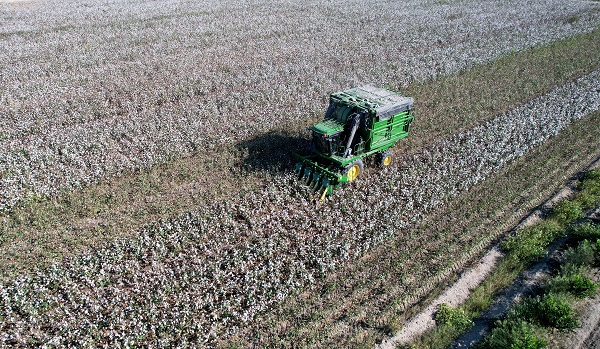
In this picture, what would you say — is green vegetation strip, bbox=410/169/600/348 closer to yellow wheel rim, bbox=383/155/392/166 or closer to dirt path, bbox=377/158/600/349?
dirt path, bbox=377/158/600/349

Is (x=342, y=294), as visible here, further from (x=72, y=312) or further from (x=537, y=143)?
(x=537, y=143)

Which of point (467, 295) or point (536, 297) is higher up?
point (536, 297)

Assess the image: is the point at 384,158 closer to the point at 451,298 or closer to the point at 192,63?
the point at 451,298

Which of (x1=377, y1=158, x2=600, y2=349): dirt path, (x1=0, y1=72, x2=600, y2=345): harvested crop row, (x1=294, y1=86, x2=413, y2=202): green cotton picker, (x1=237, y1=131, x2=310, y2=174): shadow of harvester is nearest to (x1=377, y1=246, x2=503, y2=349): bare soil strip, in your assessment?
(x1=377, y1=158, x2=600, y2=349): dirt path

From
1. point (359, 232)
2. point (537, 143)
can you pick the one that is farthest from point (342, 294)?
point (537, 143)

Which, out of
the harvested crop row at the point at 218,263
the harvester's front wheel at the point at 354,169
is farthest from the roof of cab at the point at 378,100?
the harvested crop row at the point at 218,263

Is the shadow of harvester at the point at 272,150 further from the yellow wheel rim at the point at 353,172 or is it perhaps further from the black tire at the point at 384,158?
the black tire at the point at 384,158

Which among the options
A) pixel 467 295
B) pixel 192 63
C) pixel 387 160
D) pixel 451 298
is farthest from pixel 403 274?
pixel 192 63
